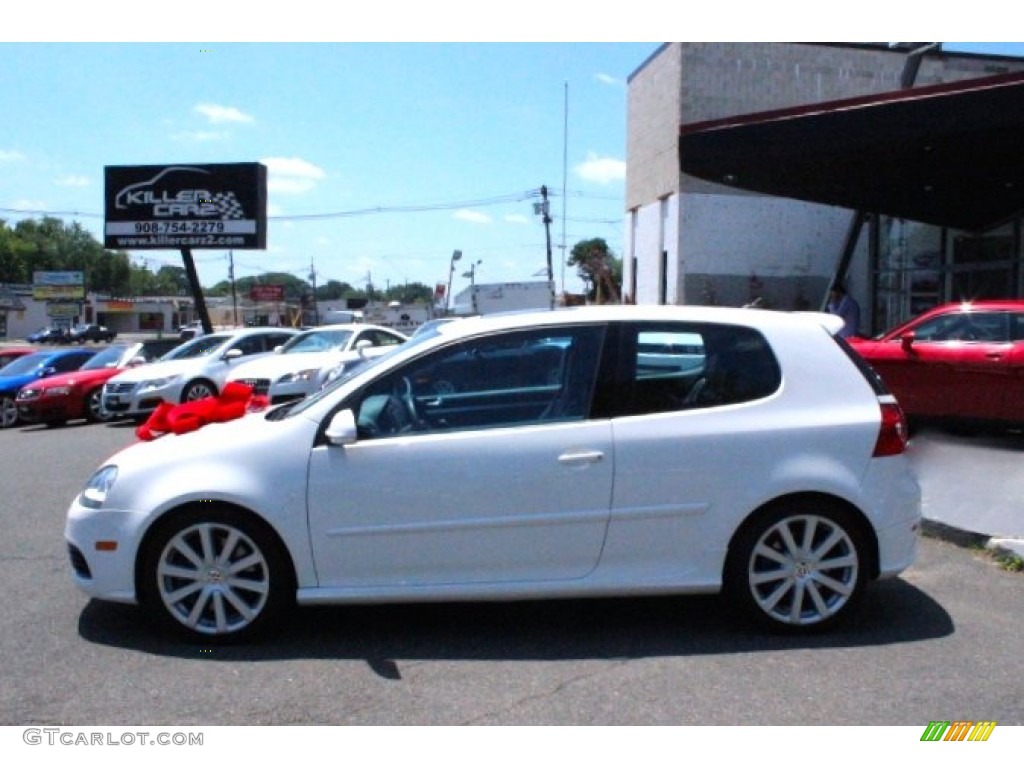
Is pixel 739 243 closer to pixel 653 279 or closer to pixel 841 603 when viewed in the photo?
pixel 653 279

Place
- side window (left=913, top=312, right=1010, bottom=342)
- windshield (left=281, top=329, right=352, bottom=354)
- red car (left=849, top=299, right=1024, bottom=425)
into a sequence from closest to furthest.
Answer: red car (left=849, top=299, right=1024, bottom=425) < side window (left=913, top=312, right=1010, bottom=342) < windshield (left=281, top=329, right=352, bottom=354)

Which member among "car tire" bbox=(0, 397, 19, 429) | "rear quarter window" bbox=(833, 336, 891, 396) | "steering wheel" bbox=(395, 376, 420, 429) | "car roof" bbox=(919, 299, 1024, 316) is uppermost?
"car roof" bbox=(919, 299, 1024, 316)

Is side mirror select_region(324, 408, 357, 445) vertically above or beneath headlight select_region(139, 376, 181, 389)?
above

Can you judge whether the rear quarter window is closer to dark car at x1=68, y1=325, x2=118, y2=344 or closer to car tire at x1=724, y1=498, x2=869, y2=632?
car tire at x1=724, y1=498, x2=869, y2=632

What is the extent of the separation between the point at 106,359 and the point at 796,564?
17154 mm

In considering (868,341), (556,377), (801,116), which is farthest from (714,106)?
(556,377)

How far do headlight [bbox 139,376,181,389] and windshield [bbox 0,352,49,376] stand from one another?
4.13 metres

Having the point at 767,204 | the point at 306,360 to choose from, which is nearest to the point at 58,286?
the point at 767,204

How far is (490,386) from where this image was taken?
531cm

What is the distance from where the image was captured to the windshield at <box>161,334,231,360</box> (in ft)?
58.7

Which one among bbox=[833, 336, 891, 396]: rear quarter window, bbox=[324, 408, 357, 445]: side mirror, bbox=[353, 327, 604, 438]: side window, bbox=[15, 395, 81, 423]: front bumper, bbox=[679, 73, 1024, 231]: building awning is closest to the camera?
bbox=[324, 408, 357, 445]: side mirror

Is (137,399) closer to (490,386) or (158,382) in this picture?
(158,382)

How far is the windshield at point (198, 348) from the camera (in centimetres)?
1789

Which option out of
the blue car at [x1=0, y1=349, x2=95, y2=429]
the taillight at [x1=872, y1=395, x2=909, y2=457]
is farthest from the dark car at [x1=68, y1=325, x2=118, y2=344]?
the taillight at [x1=872, y1=395, x2=909, y2=457]
